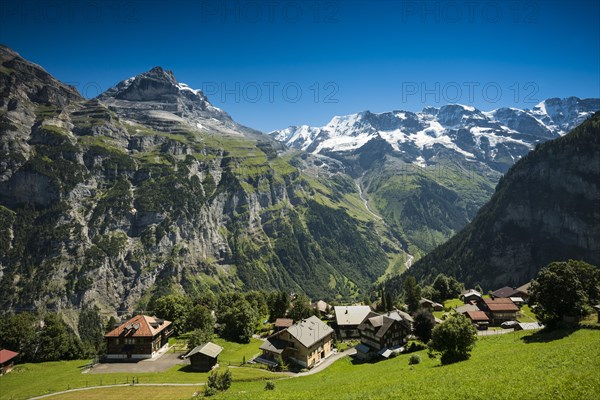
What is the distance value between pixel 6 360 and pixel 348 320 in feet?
274

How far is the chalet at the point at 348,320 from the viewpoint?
9869cm

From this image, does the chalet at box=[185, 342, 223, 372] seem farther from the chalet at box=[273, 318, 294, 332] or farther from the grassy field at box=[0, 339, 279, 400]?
the chalet at box=[273, 318, 294, 332]

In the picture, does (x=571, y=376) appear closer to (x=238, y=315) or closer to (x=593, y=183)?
(x=238, y=315)

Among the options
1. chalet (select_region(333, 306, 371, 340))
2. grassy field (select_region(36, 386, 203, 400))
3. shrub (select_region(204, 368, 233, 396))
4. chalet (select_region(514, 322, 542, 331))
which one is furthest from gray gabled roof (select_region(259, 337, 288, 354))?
chalet (select_region(514, 322, 542, 331))

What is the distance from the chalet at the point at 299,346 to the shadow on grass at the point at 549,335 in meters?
40.7

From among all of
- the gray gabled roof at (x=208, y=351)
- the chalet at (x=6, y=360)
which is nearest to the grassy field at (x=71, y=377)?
the chalet at (x=6, y=360)

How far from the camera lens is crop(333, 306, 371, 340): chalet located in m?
98.7

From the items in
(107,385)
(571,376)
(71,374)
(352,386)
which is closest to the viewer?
(571,376)

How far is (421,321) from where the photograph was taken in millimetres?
76750

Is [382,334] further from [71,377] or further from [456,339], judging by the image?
[71,377]

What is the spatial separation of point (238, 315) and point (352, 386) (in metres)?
57.7

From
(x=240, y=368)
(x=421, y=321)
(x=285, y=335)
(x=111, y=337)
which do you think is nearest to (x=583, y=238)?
(x=421, y=321)

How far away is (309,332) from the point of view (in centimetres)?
7906

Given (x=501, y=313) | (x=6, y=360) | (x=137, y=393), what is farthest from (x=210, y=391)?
(x=501, y=313)
